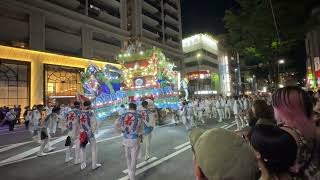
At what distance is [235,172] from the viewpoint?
4.54 ft

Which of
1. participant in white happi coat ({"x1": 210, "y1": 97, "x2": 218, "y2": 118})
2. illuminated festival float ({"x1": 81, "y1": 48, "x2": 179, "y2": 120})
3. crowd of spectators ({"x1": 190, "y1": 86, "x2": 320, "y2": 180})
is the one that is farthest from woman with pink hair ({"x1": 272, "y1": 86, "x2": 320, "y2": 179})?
participant in white happi coat ({"x1": 210, "y1": 97, "x2": 218, "y2": 118})

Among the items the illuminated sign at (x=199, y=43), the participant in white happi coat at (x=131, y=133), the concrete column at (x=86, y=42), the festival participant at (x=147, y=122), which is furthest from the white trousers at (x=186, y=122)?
the illuminated sign at (x=199, y=43)

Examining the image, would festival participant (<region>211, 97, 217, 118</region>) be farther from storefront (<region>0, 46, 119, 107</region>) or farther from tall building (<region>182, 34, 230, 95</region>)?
tall building (<region>182, 34, 230, 95</region>)

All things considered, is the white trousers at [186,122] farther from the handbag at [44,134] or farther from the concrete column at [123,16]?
the concrete column at [123,16]

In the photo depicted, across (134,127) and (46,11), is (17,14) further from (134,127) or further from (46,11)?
(134,127)

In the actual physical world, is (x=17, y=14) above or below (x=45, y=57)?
above

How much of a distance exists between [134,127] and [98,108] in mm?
8923

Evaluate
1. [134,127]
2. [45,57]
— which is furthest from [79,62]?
[134,127]

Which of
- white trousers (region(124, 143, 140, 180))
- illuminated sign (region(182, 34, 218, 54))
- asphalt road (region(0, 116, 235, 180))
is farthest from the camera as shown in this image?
illuminated sign (region(182, 34, 218, 54))

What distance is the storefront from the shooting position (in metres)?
22.6

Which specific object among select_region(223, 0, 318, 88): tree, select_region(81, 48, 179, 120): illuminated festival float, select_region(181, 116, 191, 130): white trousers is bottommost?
select_region(181, 116, 191, 130): white trousers

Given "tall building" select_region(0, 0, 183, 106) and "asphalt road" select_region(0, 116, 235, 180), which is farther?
"tall building" select_region(0, 0, 183, 106)

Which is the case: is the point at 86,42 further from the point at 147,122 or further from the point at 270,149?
the point at 270,149

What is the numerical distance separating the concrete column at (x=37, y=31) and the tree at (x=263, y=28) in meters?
19.6
